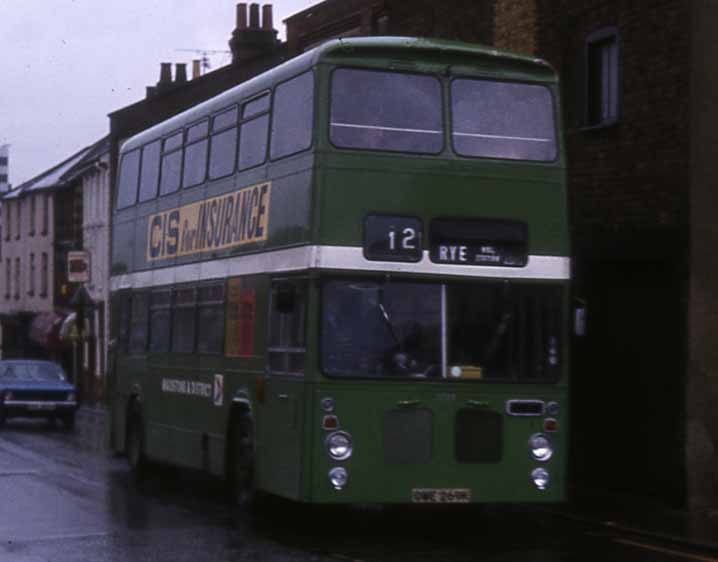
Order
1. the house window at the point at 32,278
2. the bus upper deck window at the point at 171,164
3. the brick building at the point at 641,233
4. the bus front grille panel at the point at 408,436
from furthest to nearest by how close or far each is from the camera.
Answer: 1. the house window at the point at 32,278
2. the bus upper deck window at the point at 171,164
3. the brick building at the point at 641,233
4. the bus front grille panel at the point at 408,436

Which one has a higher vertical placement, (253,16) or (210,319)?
(253,16)

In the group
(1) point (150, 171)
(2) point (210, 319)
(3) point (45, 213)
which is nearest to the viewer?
(2) point (210, 319)

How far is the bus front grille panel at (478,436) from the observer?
15.5m

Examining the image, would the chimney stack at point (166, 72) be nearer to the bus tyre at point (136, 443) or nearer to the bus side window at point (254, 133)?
the bus tyre at point (136, 443)

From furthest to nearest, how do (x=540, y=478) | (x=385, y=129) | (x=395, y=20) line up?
(x=395, y=20) → (x=540, y=478) → (x=385, y=129)

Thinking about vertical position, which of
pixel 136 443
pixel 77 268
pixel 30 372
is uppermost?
pixel 77 268

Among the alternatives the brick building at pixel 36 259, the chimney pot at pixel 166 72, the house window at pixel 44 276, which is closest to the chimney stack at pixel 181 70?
the chimney pot at pixel 166 72

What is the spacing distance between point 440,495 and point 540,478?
1036mm

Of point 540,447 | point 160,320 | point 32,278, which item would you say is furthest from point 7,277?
point 540,447

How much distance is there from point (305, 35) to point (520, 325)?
20331 mm

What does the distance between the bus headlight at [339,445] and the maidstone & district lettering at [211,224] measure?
2.58 metres

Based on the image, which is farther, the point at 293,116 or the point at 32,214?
the point at 32,214

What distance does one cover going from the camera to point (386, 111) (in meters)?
15.6

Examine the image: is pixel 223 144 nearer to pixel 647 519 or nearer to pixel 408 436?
pixel 408 436
